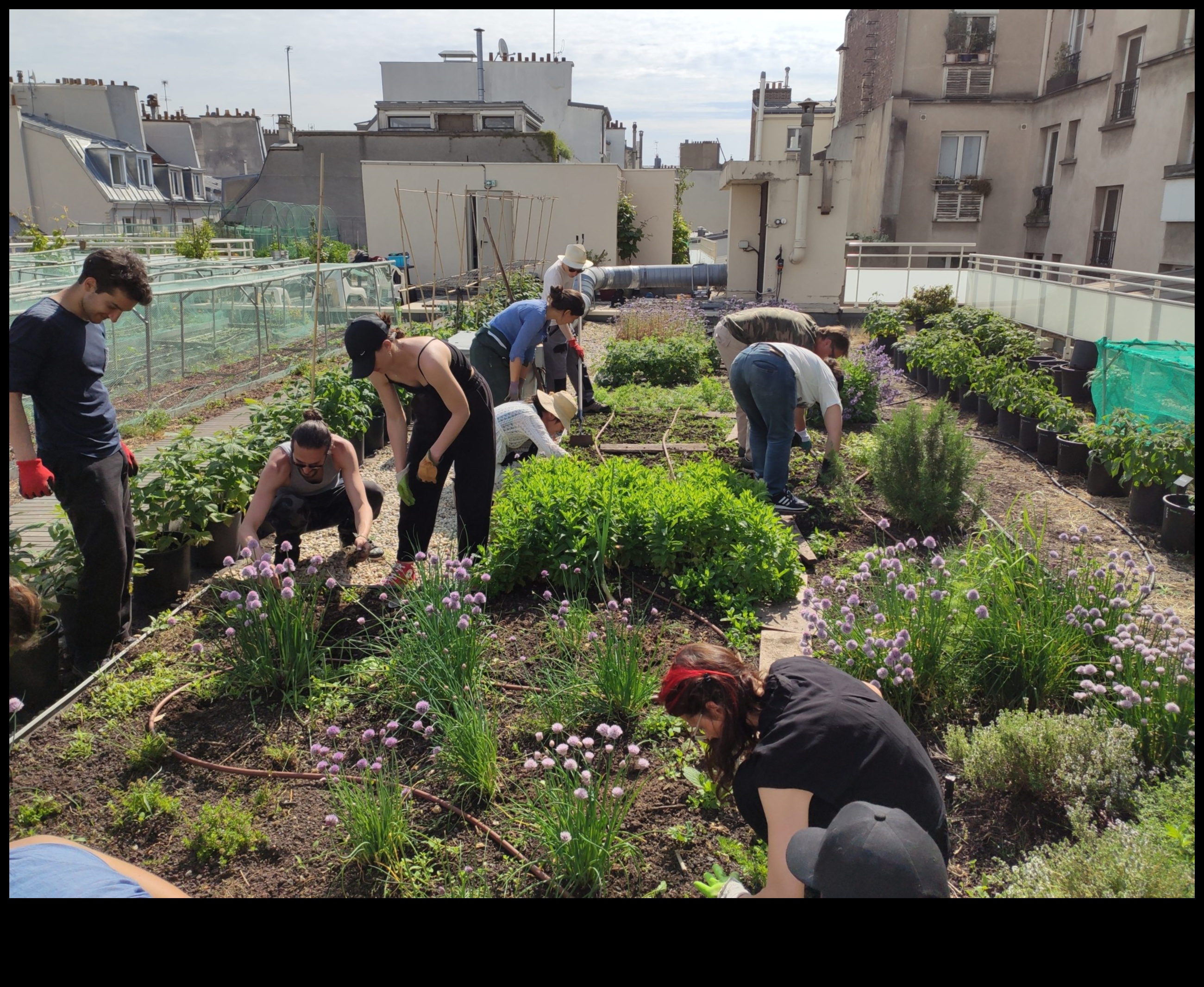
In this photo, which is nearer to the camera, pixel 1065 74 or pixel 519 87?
pixel 1065 74

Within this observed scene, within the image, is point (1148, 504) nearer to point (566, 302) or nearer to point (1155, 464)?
point (1155, 464)

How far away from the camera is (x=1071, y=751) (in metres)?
2.83

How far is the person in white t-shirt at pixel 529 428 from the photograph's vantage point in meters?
6.07

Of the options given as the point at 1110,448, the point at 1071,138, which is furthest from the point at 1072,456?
the point at 1071,138

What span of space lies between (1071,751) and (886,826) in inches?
60.8

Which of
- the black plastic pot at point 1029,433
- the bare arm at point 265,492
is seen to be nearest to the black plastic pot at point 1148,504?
the black plastic pot at point 1029,433

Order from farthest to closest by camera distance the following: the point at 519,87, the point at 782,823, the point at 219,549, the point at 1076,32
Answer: the point at 519,87 → the point at 1076,32 → the point at 219,549 → the point at 782,823

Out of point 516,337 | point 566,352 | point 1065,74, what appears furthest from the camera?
point 1065,74

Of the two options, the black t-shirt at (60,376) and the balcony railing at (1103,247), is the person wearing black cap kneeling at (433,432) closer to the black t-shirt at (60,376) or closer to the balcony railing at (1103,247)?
the black t-shirt at (60,376)

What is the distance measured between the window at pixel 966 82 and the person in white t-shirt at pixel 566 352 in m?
18.9

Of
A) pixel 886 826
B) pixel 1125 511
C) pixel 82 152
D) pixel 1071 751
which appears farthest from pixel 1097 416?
pixel 82 152

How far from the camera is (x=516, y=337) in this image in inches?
272

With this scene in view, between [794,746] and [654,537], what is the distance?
252cm
